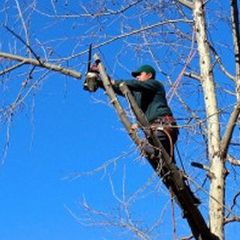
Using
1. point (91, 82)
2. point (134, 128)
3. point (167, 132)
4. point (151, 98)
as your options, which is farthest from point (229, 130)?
point (91, 82)

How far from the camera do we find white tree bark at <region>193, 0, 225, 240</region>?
6.11 meters

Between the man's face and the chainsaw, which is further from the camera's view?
the man's face

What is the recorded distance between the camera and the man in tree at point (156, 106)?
5.76 meters

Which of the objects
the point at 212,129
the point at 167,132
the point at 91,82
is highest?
the point at 91,82

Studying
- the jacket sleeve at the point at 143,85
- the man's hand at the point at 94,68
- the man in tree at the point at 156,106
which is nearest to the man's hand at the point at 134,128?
the man in tree at the point at 156,106

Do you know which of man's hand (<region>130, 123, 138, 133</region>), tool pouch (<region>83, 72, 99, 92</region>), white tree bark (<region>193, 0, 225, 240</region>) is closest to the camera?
man's hand (<region>130, 123, 138, 133</region>)

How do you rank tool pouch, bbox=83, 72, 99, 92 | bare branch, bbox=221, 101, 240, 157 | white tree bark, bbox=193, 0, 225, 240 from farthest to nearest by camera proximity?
white tree bark, bbox=193, 0, 225, 240, bare branch, bbox=221, 101, 240, 157, tool pouch, bbox=83, 72, 99, 92

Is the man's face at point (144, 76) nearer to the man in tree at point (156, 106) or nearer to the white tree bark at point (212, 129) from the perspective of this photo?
the man in tree at point (156, 106)

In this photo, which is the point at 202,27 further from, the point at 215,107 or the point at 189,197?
the point at 189,197

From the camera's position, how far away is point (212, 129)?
20.9 ft

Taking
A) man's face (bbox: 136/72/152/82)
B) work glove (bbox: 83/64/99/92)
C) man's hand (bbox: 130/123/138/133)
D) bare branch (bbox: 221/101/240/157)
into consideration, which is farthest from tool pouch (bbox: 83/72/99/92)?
bare branch (bbox: 221/101/240/157)

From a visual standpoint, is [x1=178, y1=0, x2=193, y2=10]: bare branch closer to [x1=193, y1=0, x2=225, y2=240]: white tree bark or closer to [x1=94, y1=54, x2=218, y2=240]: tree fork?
[x1=193, y1=0, x2=225, y2=240]: white tree bark

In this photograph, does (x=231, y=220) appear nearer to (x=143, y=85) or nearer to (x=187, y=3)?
(x=143, y=85)

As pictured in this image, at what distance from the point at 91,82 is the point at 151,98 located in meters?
0.63
